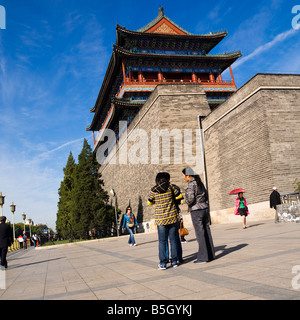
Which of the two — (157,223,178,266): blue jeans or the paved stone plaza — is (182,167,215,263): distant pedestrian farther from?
(157,223,178,266): blue jeans

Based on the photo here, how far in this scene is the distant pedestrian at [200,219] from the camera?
5168mm

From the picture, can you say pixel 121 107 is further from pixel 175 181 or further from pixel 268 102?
pixel 268 102

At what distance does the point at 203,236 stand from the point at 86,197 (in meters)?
18.5

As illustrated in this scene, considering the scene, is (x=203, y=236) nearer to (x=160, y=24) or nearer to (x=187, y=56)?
(x=187, y=56)

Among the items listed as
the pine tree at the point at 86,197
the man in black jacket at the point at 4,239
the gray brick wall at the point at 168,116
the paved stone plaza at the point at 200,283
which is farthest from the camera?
the pine tree at the point at 86,197

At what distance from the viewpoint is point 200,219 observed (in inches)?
207

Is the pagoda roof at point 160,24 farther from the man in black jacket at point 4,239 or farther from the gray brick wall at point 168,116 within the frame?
the man in black jacket at point 4,239

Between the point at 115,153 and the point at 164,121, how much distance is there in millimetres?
13737

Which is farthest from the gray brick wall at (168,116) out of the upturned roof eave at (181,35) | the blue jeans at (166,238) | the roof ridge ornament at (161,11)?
the roof ridge ornament at (161,11)

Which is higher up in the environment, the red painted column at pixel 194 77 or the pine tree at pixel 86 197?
the red painted column at pixel 194 77

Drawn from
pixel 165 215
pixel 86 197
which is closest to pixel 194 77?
pixel 86 197

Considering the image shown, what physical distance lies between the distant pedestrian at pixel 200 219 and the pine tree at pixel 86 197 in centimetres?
1765

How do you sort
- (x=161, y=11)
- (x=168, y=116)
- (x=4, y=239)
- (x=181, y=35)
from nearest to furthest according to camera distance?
(x=4, y=239), (x=168, y=116), (x=181, y=35), (x=161, y=11)

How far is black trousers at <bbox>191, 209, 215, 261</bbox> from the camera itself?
5.14 meters
